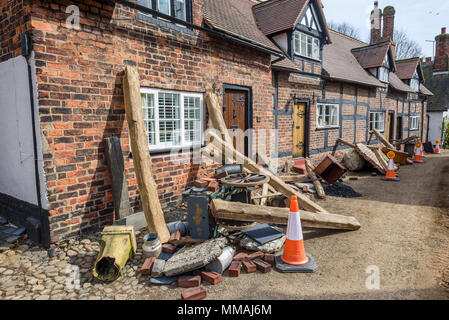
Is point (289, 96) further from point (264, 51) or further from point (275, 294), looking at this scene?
point (275, 294)

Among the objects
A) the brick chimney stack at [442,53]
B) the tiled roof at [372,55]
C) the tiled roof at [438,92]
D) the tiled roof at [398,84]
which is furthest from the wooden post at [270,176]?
the brick chimney stack at [442,53]

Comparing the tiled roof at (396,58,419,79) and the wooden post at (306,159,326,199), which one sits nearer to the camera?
the wooden post at (306,159,326,199)

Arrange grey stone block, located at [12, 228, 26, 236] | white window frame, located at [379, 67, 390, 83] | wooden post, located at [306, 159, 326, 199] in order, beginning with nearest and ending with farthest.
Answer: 1. grey stone block, located at [12, 228, 26, 236]
2. wooden post, located at [306, 159, 326, 199]
3. white window frame, located at [379, 67, 390, 83]

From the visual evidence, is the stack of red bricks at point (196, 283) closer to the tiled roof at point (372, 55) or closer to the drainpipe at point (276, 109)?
the drainpipe at point (276, 109)

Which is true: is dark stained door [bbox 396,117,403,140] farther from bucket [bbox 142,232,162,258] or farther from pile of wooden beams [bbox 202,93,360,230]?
bucket [bbox 142,232,162,258]

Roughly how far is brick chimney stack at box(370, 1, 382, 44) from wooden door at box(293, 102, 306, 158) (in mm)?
12542

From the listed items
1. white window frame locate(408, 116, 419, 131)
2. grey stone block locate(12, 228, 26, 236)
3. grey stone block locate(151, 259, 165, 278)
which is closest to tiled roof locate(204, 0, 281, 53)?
grey stone block locate(151, 259, 165, 278)

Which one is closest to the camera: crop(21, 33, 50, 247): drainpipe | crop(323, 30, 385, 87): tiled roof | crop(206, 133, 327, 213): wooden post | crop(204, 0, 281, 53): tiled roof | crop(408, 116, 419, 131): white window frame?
crop(21, 33, 50, 247): drainpipe

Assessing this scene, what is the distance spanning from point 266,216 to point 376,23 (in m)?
20.2

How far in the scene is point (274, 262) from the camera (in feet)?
11.5

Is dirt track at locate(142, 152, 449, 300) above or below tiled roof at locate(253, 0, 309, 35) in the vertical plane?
below

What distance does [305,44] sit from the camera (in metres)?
10.2

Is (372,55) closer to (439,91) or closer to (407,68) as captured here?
(407,68)

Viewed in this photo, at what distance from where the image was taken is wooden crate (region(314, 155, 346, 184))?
6727 mm
